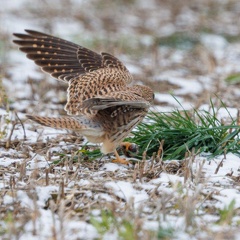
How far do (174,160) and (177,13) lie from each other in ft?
25.7

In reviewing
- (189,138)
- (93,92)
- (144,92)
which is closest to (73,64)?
(93,92)

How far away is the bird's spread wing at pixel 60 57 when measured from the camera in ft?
21.9

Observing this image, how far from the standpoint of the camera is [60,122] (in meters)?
5.45

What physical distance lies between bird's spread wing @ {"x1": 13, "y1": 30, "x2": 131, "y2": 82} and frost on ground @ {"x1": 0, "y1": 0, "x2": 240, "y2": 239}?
0.54 meters

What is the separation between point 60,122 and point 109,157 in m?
0.95

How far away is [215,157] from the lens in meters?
6.01

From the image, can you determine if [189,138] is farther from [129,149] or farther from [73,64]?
[73,64]

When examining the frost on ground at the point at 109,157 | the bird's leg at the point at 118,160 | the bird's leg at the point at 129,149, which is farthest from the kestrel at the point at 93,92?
the frost on ground at the point at 109,157

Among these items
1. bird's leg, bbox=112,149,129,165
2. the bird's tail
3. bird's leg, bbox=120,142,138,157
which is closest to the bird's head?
bird's leg, bbox=120,142,138,157

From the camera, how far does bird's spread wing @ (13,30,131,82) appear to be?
6.68m

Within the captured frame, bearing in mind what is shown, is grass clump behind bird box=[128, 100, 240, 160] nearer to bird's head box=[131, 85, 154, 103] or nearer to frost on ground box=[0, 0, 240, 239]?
frost on ground box=[0, 0, 240, 239]

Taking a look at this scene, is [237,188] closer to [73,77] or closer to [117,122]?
[117,122]

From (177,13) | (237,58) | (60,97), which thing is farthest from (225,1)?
(60,97)

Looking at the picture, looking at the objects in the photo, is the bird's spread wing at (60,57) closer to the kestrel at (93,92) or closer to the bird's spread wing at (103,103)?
the kestrel at (93,92)
